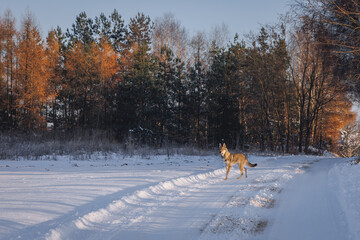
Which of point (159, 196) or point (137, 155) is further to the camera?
point (137, 155)

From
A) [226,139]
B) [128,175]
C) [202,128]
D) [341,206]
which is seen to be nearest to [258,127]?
[226,139]

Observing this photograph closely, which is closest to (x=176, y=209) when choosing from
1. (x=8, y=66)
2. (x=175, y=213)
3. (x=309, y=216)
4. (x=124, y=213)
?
(x=175, y=213)

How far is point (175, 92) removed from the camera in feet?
113

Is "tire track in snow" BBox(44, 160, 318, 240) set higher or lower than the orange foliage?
lower

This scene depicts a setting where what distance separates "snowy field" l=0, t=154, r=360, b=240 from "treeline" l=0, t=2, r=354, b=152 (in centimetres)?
2019

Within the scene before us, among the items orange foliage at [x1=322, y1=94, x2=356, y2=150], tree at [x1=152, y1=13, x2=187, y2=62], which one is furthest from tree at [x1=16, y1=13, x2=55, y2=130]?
orange foliage at [x1=322, y1=94, x2=356, y2=150]

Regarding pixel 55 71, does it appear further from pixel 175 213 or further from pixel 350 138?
pixel 350 138

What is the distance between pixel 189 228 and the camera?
4602mm

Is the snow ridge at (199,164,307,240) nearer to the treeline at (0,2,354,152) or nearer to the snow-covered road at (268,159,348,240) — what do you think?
the snow-covered road at (268,159,348,240)

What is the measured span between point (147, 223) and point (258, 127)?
30.7m

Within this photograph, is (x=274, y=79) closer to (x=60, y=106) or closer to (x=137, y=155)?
(x=137, y=155)

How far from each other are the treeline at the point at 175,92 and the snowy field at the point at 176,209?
2019cm

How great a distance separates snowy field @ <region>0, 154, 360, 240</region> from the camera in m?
4.36

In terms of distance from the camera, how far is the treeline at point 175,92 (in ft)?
99.3
